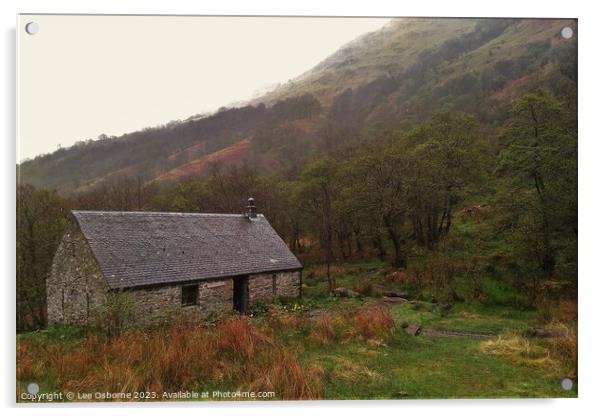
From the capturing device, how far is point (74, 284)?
472 inches

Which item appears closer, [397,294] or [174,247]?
[174,247]

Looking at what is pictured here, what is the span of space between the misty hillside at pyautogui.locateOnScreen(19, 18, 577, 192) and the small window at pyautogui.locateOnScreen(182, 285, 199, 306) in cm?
484

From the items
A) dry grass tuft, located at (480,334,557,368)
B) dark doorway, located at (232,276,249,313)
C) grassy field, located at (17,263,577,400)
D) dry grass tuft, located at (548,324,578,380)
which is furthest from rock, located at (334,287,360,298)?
dry grass tuft, located at (548,324,578,380)

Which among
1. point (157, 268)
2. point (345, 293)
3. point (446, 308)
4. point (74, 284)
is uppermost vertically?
point (157, 268)

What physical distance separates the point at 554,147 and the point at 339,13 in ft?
21.8

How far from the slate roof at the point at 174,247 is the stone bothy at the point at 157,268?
0.09 feet

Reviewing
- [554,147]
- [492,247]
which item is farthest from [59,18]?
[492,247]

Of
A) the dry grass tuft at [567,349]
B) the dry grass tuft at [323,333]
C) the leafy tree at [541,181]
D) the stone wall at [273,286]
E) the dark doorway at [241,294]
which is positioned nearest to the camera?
the dry grass tuft at [567,349]

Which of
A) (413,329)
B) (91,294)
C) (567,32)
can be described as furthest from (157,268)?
(567,32)

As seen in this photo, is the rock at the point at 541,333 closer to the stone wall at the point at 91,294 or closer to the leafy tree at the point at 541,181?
the leafy tree at the point at 541,181

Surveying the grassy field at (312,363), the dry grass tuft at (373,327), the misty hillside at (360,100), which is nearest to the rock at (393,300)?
the dry grass tuft at (373,327)

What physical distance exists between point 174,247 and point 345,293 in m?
7.05

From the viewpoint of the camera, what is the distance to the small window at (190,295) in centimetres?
1257

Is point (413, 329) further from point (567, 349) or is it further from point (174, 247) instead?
point (174, 247)
